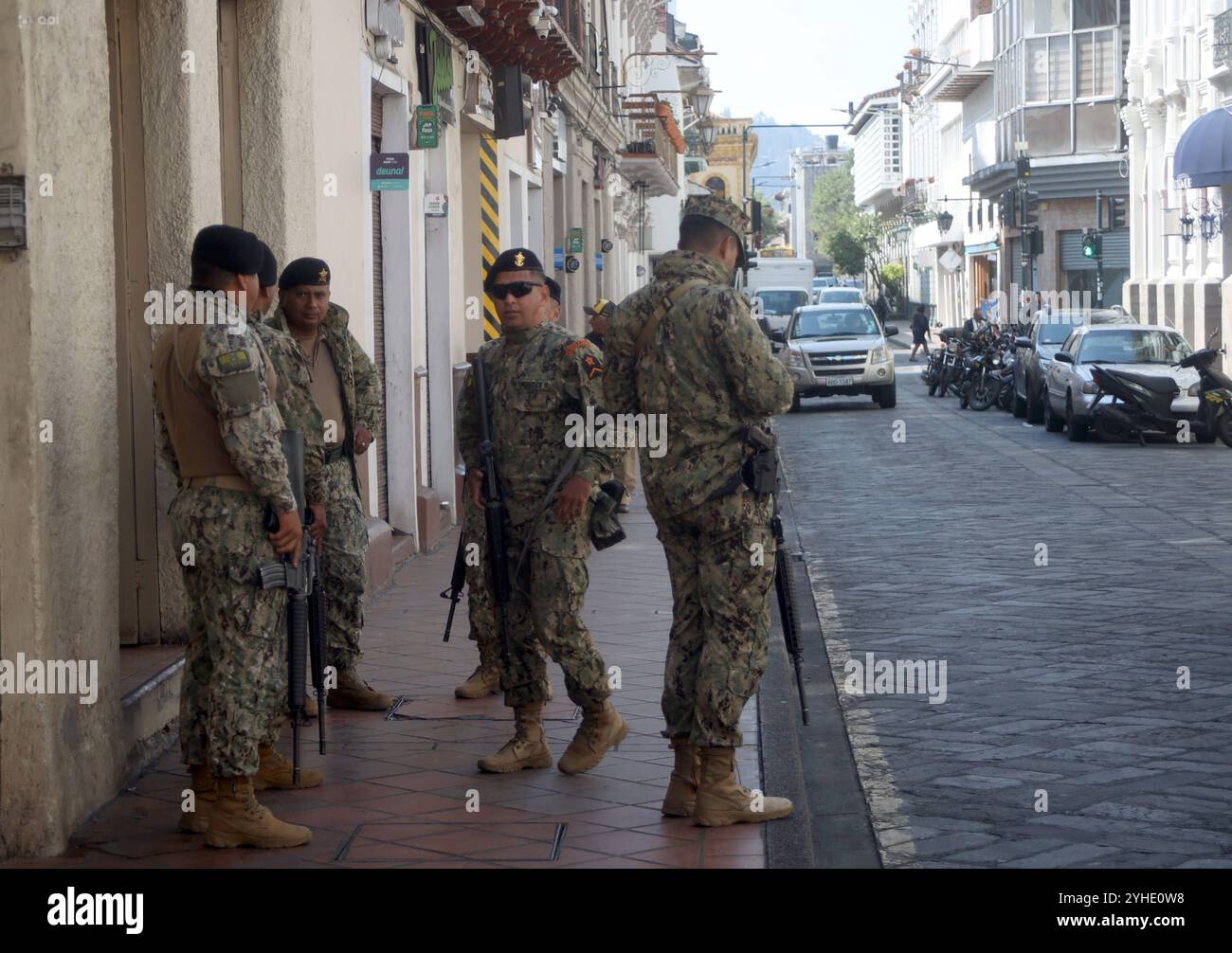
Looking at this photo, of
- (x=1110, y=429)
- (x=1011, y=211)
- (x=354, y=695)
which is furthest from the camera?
(x=1011, y=211)

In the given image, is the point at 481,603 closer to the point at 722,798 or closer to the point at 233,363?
the point at 722,798

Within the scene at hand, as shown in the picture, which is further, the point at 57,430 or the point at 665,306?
the point at 665,306

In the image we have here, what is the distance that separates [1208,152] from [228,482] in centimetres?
2549

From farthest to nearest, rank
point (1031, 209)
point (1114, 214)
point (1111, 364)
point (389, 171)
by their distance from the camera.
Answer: point (1031, 209) → point (1114, 214) → point (1111, 364) → point (389, 171)

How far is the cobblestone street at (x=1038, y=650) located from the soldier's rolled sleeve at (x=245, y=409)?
2.24 m

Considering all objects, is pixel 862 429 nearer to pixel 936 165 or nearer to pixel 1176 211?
pixel 1176 211

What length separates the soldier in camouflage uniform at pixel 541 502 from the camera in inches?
255

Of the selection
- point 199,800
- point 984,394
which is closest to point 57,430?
point 199,800

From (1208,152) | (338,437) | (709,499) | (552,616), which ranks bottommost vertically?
(552,616)

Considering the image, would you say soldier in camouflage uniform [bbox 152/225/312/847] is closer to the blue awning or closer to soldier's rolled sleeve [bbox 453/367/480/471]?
soldier's rolled sleeve [bbox 453/367/480/471]

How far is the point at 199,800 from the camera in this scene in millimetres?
5809

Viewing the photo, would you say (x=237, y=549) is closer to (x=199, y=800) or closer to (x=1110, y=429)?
(x=199, y=800)

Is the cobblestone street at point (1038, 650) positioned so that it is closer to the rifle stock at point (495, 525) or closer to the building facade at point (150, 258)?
the rifle stock at point (495, 525)

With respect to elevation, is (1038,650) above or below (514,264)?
below
